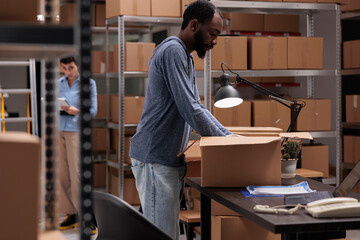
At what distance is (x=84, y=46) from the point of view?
90 cm

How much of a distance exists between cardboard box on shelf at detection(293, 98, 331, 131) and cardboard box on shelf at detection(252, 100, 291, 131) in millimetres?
149

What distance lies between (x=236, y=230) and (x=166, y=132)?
2.06ft

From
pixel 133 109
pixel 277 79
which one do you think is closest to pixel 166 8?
pixel 133 109

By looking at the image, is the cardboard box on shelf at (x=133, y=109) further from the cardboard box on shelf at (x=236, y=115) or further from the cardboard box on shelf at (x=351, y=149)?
the cardboard box on shelf at (x=351, y=149)

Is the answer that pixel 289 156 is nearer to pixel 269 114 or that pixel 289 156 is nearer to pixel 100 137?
pixel 269 114

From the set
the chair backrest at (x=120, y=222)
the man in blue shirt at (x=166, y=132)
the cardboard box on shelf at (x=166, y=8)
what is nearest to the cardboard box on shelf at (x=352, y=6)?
the cardboard box on shelf at (x=166, y=8)

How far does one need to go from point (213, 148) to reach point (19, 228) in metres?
1.51

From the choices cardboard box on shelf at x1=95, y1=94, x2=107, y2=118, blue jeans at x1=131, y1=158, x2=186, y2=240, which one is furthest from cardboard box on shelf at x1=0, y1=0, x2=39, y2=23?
cardboard box on shelf at x1=95, y1=94, x2=107, y2=118

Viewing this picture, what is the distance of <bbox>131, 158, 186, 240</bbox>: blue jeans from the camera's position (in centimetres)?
255

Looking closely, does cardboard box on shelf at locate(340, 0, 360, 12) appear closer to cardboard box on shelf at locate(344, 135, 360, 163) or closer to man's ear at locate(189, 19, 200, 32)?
cardboard box on shelf at locate(344, 135, 360, 163)

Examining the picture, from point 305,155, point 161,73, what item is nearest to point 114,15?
point 305,155

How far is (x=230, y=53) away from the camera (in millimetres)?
4598

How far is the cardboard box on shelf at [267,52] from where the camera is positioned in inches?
183

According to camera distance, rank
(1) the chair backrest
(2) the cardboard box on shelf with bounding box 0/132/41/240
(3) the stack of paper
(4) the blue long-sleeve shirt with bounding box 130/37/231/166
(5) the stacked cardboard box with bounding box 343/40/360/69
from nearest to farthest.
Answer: (2) the cardboard box on shelf with bounding box 0/132/41/240 → (1) the chair backrest → (3) the stack of paper → (4) the blue long-sleeve shirt with bounding box 130/37/231/166 → (5) the stacked cardboard box with bounding box 343/40/360/69
